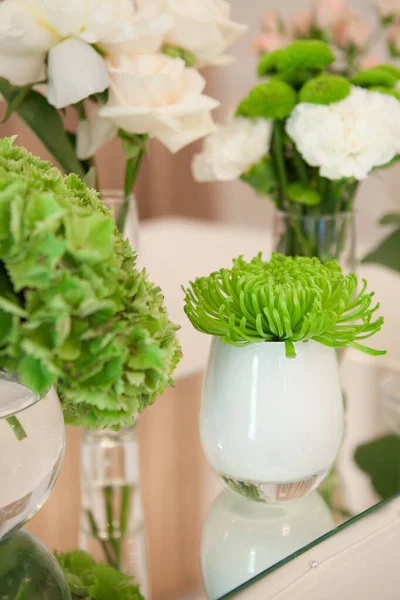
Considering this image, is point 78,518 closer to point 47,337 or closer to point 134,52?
point 47,337

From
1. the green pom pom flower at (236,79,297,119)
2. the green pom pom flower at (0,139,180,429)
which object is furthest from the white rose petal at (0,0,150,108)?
the green pom pom flower at (0,139,180,429)

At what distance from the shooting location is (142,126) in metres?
0.63

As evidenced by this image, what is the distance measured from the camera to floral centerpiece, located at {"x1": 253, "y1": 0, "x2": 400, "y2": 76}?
113 centimetres

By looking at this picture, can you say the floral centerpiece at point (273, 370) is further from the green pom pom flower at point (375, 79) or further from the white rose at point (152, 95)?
the green pom pom flower at point (375, 79)

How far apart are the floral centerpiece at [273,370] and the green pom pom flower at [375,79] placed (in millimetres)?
282

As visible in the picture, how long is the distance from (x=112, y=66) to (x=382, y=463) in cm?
43

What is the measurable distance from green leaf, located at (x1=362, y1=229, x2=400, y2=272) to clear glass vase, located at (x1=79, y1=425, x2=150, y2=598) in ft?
1.25

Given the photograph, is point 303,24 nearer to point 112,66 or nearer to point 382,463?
point 112,66

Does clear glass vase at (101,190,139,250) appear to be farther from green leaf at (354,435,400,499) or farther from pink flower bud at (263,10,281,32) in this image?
pink flower bud at (263,10,281,32)

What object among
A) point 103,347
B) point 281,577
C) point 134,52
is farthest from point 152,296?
point 134,52

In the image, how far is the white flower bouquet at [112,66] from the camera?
573mm

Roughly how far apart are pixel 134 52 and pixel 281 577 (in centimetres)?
43

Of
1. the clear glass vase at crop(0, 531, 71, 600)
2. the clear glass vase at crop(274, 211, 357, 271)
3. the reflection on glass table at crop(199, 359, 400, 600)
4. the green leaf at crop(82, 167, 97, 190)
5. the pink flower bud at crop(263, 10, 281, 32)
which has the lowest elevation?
the reflection on glass table at crop(199, 359, 400, 600)

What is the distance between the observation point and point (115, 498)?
0.61m
